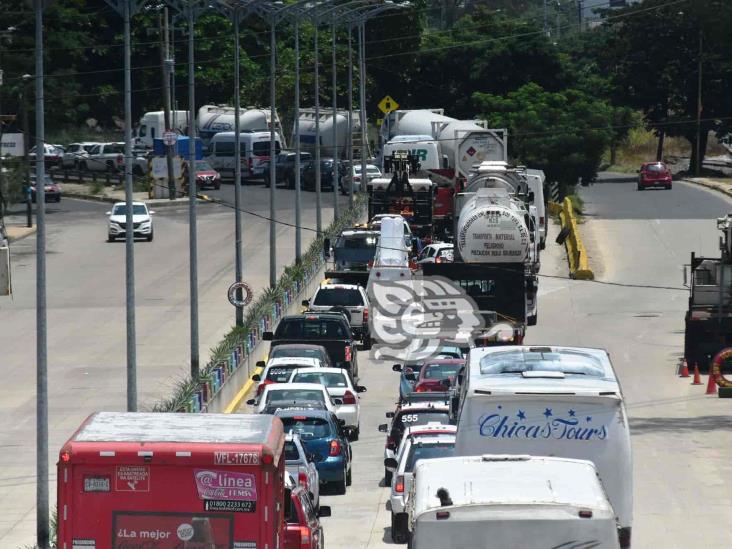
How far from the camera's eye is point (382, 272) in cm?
4653

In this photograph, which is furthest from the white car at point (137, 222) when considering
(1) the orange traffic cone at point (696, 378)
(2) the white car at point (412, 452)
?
(2) the white car at point (412, 452)

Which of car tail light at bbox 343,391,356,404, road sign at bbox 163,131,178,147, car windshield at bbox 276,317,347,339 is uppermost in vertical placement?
road sign at bbox 163,131,178,147

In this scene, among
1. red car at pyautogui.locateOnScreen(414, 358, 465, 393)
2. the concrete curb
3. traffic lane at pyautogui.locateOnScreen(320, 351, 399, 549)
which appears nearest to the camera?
traffic lane at pyautogui.locateOnScreen(320, 351, 399, 549)

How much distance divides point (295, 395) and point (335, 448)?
351 centimetres

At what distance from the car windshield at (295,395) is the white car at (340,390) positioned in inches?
66.0

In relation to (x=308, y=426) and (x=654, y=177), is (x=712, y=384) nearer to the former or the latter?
(x=308, y=426)

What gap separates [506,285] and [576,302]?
11.0m

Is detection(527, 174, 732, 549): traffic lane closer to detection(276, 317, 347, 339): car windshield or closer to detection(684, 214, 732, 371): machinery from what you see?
detection(684, 214, 732, 371): machinery

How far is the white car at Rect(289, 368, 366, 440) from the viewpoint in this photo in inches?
1254

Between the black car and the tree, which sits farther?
the black car

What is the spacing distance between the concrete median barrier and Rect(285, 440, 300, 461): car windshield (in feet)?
113

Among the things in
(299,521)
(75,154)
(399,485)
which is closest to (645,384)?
(399,485)

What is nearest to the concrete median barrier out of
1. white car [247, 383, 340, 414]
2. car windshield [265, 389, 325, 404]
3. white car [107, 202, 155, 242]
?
white car [107, 202, 155, 242]

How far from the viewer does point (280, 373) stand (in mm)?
34281
